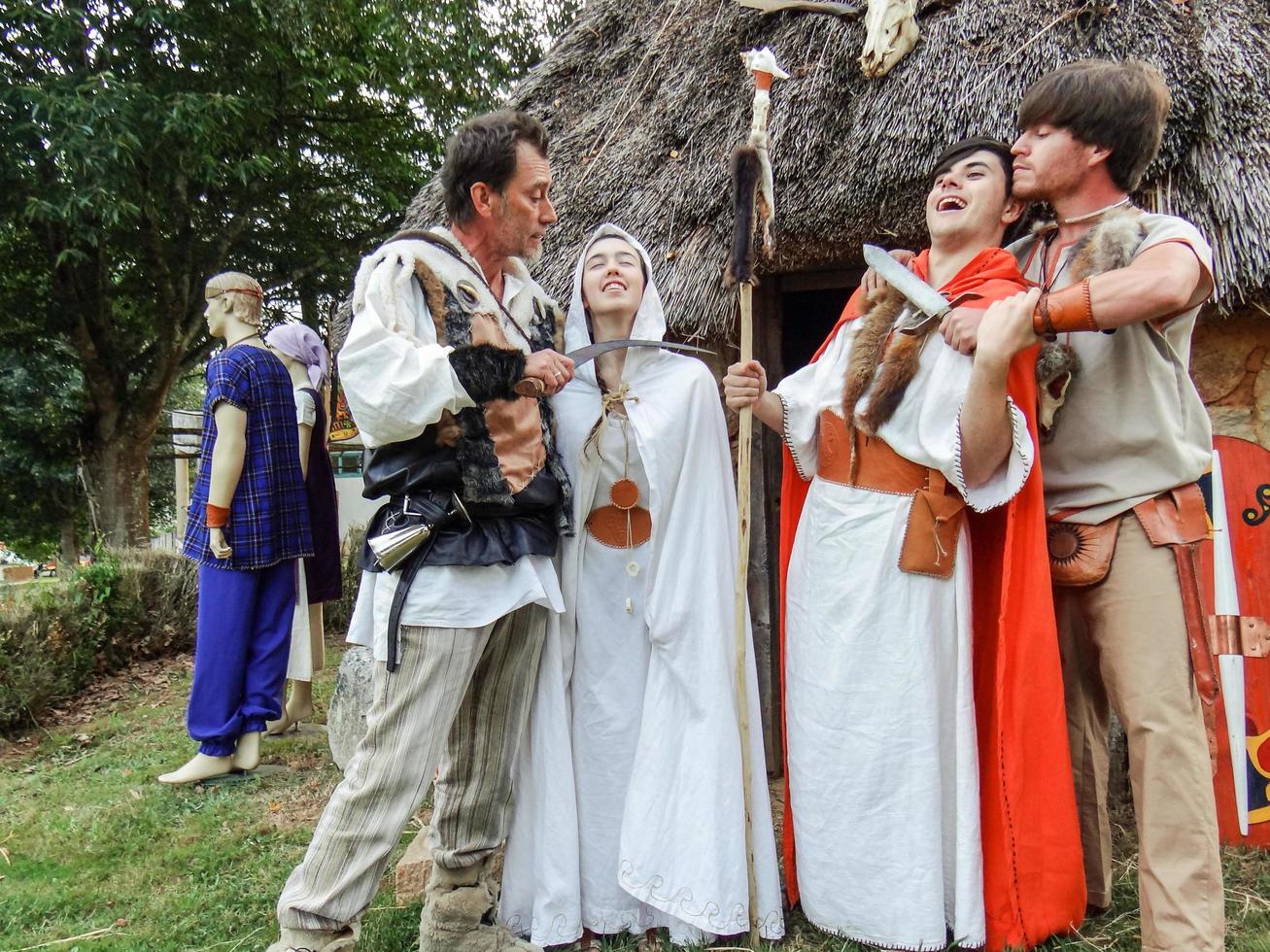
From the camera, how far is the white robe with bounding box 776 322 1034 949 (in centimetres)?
215

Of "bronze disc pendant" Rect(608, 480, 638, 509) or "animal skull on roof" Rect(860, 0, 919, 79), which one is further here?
"animal skull on roof" Rect(860, 0, 919, 79)

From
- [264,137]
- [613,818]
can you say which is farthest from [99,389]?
[613,818]

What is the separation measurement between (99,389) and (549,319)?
8.97m

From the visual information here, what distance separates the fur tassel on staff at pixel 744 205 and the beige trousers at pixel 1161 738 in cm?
107

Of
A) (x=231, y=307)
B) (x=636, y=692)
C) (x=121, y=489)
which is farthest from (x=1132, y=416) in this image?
(x=121, y=489)

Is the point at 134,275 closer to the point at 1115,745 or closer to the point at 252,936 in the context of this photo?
the point at 252,936

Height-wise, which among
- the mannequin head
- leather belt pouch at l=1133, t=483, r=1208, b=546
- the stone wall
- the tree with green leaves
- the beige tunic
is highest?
the tree with green leaves

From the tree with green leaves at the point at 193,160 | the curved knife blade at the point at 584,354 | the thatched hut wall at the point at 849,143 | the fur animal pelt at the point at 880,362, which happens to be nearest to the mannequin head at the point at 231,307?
the thatched hut wall at the point at 849,143

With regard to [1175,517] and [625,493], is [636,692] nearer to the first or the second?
[625,493]

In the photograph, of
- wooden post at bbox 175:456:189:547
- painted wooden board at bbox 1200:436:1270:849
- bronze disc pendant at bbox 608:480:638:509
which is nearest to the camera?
bronze disc pendant at bbox 608:480:638:509

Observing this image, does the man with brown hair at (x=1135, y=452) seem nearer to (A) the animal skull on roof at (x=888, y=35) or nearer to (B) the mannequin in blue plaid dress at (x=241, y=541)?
(A) the animal skull on roof at (x=888, y=35)

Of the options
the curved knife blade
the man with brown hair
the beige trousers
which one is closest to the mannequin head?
the curved knife blade

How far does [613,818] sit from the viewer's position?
2402 mm

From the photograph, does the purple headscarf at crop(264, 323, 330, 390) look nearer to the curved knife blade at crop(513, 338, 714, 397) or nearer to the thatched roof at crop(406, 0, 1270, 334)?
the thatched roof at crop(406, 0, 1270, 334)
